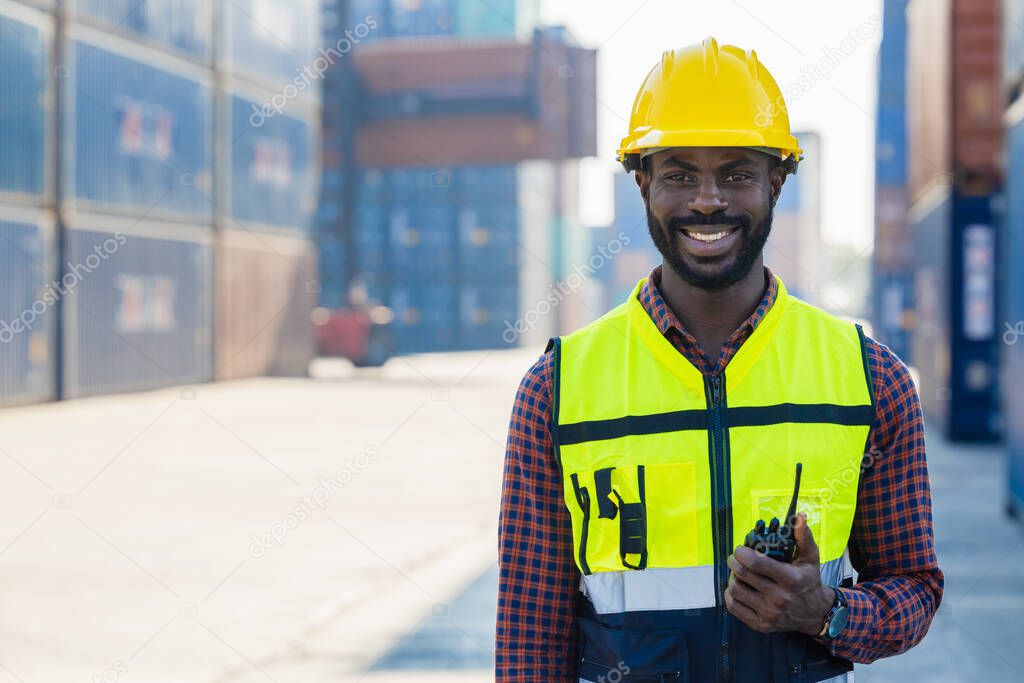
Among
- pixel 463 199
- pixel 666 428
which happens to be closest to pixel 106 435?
pixel 666 428

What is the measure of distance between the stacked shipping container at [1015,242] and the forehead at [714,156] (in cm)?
697

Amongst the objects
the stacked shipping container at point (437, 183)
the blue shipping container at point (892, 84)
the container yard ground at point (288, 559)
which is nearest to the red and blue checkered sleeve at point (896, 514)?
the container yard ground at point (288, 559)

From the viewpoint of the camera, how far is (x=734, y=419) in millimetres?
1702

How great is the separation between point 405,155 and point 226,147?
19.6 ft

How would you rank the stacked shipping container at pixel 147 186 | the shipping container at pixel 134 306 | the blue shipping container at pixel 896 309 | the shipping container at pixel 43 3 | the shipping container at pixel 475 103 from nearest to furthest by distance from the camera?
the stacked shipping container at pixel 147 186 < the shipping container at pixel 43 3 < the shipping container at pixel 134 306 < the blue shipping container at pixel 896 309 < the shipping container at pixel 475 103

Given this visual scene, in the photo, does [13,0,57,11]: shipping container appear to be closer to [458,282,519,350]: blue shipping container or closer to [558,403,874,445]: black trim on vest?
[558,403,874,445]: black trim on vest

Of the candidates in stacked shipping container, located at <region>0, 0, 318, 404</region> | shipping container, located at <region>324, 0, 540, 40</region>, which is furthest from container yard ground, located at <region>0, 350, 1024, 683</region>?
shipping container, located at <region>324, 0, 540, 40</region>

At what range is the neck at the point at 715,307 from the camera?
70.3 inches

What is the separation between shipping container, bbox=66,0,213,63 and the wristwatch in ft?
69.5

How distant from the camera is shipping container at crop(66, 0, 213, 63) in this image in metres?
20.9

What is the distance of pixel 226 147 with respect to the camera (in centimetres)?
2541

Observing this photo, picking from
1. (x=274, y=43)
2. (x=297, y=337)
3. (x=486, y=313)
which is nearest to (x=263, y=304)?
(x=297, y=337)

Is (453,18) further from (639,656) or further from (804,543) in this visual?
(804,543)

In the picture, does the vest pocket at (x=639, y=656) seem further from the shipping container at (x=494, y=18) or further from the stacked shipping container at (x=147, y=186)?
the shipping container at (x=494, y=18)
